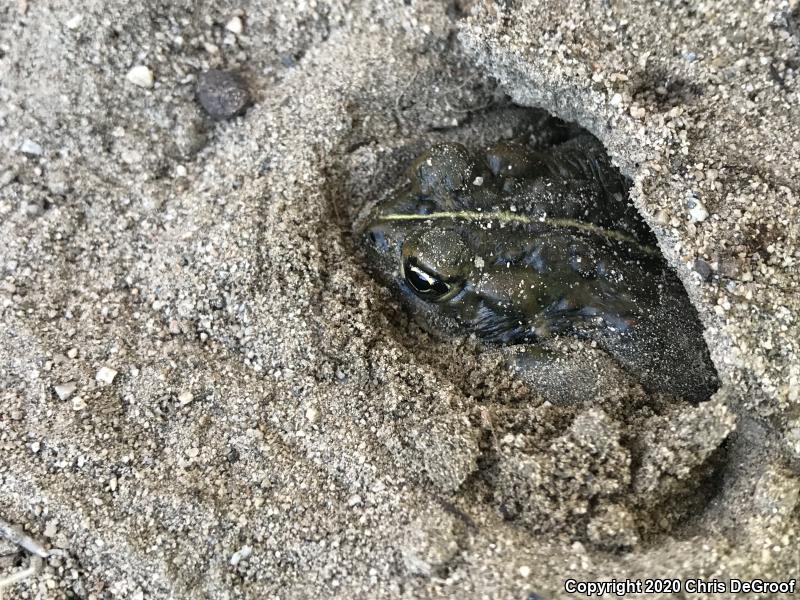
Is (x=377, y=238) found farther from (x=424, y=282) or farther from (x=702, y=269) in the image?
(x=702, y=269)

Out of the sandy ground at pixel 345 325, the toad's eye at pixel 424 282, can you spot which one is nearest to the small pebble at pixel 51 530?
the sandy ground at pixel 345 325

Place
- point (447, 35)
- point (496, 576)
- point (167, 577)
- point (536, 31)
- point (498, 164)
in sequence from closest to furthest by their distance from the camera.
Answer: point (496, 576)
point (167, 577)
point (536, 31)
point (498, 164)
point (447, 35)

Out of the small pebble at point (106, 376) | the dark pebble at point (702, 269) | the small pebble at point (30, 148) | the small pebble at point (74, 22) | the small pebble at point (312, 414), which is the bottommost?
the small pebble at point (312, 414)

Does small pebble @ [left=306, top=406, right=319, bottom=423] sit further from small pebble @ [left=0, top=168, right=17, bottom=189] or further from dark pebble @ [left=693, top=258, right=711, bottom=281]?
small pebble @ [left=0, top=168, right=17, bottom=189]

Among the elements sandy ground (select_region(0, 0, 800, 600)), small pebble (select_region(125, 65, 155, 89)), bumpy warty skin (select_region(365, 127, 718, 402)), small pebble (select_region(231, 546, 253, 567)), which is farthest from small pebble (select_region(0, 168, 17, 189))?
small pebble (select_region(231, 546, 253, 567))

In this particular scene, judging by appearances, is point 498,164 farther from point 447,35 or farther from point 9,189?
point 9,189

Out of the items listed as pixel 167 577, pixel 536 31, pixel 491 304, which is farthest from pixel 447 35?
pixel 167 577

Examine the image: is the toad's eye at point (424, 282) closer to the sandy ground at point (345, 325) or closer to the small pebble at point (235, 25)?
the sandy ground at point (345, 325)
